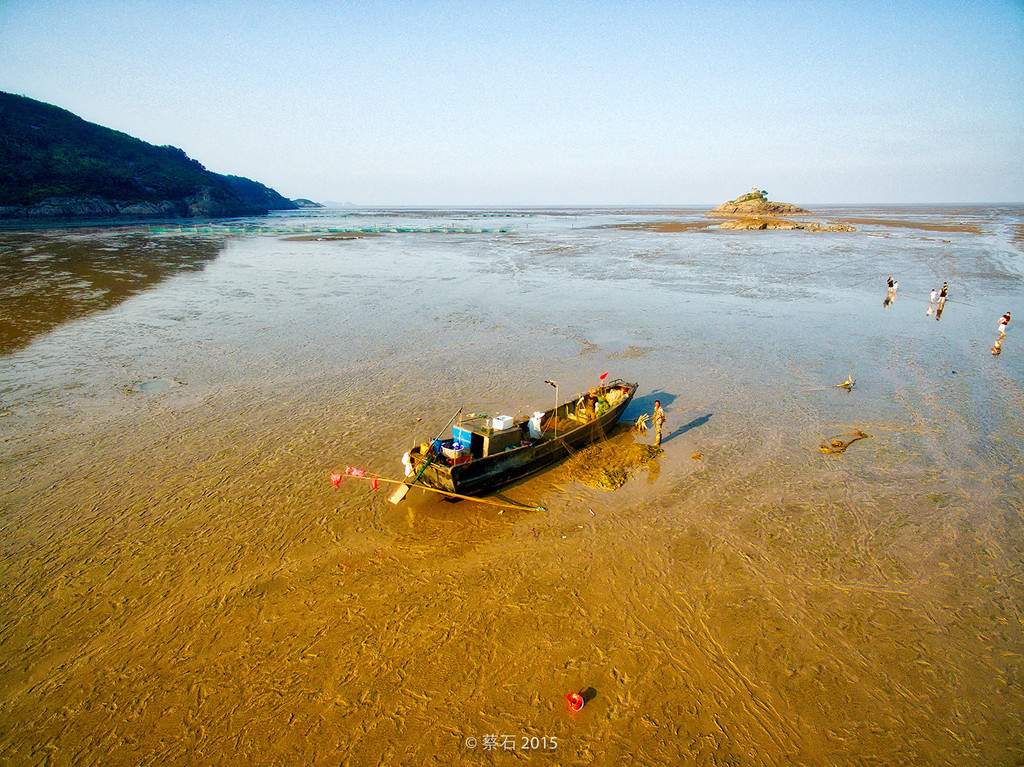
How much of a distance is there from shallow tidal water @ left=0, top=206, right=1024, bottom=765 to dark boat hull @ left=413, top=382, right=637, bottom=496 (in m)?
0.51

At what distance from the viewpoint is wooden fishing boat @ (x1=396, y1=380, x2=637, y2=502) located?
11227mm

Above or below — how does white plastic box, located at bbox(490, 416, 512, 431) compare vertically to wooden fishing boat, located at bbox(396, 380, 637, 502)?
above

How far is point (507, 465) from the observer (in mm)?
11953

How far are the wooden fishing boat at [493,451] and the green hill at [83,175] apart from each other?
362 ft

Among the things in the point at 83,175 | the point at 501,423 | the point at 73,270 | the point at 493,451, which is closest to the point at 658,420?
the point at 501,423

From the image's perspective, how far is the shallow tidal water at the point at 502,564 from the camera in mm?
6773

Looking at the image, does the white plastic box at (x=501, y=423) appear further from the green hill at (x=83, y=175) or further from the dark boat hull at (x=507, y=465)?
the green hill at (x=83, y=175)

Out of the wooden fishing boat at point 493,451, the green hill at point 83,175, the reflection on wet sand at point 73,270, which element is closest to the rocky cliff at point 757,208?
the reflection on wet sand at point 73,270

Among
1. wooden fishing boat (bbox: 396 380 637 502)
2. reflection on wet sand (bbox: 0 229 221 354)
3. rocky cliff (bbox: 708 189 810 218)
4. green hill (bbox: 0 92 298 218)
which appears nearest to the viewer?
wooden fishing boat (bbox: 396 380 637 502)

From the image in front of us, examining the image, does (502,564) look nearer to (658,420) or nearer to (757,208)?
(658,420)

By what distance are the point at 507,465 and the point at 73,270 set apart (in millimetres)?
48918

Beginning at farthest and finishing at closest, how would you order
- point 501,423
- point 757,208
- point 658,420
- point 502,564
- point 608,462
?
point 757,208
point 658,420
point 608,462
point 501,423
point 502,564

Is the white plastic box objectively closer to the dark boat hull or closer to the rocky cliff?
the dark boat hull

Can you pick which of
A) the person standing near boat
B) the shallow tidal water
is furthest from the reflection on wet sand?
the person standing near boat
